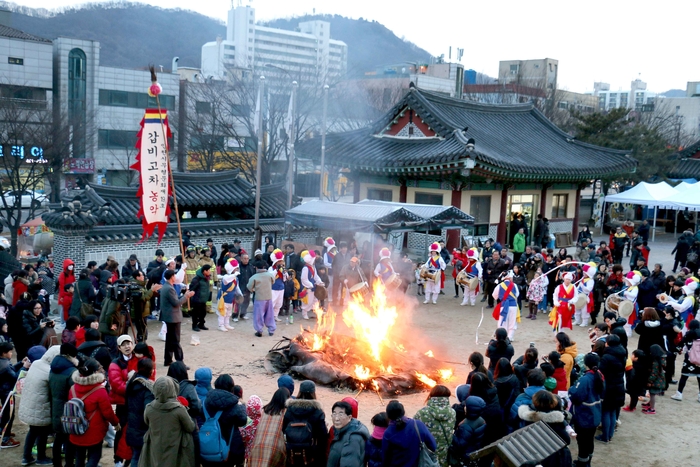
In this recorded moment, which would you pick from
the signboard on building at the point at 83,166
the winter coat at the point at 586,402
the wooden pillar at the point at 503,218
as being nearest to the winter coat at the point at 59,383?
A: the winter coat at the point at 586,402

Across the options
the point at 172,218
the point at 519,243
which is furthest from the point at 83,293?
the point at 519,243

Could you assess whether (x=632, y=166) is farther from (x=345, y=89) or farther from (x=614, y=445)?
(x=614, y=445)

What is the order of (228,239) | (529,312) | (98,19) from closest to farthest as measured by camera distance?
(529,312)
(228,239)
(98,19)

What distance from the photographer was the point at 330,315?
49.1 feet

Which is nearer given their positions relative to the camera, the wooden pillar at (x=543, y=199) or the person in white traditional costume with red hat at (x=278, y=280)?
the person in white traditional costume with red hat at (x=278, y=280)

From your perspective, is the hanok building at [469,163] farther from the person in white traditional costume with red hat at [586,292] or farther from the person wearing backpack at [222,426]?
the person wearing backpack at [222,426]

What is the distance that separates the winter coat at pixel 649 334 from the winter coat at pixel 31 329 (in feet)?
30.2

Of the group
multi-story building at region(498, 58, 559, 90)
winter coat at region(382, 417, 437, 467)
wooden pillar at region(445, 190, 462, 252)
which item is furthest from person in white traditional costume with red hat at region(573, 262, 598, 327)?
multi-story building at region(498, 58, 559, 90)

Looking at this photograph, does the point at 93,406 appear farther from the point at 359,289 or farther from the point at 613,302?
the point at 613,302

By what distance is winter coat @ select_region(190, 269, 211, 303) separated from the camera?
13102 millimetres

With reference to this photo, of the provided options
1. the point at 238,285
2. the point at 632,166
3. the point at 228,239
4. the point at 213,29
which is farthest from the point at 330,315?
the point at 213,29

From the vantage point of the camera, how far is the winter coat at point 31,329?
9539 mm

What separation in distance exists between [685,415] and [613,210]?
28.6 m

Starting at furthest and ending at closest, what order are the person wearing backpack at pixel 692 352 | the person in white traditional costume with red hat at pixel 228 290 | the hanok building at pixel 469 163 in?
1. the hanok building at pixel 469 163
2. the person in white traditional costume with red hat at pixel 228 290
3. the person wearing backpack at pixel 692 352
